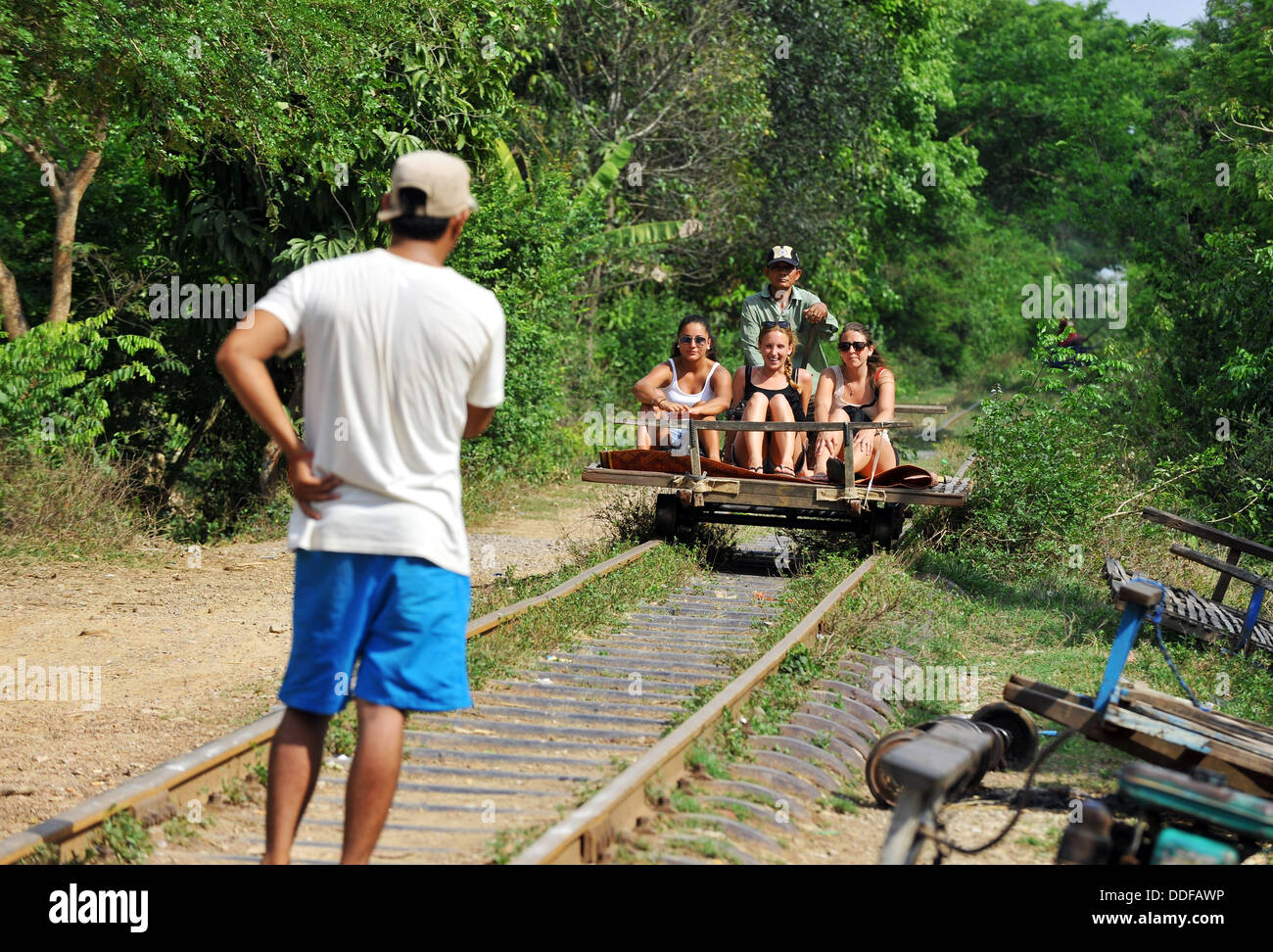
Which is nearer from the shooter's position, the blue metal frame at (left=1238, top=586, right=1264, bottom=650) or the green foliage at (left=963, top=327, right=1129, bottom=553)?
the blue metal frame at (left=1238, top=586, right=1264, bottom=650)

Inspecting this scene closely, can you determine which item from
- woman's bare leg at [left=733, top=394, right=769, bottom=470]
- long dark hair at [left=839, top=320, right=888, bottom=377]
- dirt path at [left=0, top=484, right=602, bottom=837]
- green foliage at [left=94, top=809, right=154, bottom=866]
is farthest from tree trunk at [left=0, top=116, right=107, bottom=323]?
green foliage at [left=94, top=809, right=154, bottom=866]

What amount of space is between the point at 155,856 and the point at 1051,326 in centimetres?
917

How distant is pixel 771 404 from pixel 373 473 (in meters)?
7.41

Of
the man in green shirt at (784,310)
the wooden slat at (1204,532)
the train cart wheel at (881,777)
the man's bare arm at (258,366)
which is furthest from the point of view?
the man in green shirt at (784,310)

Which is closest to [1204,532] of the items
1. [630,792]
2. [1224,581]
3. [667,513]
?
[1224,581]

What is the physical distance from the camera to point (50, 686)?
7.24 m

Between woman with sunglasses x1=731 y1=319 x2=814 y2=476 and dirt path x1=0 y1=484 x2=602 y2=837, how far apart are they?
1.98m

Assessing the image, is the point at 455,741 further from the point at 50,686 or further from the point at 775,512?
the point at 775,512

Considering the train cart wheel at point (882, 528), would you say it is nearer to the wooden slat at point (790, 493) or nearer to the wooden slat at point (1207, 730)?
the wooden slat at point (790, 493)

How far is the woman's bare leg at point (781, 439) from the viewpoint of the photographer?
414 inches

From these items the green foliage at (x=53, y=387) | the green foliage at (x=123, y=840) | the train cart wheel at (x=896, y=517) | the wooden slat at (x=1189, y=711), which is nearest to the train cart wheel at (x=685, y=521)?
the train cart wheel at (x=896, y=517)

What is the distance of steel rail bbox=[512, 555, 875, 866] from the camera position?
423 cm

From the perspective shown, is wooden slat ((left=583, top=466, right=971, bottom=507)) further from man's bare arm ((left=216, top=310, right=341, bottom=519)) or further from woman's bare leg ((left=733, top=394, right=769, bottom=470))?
man's bare arm ((left=216, top=310, right=341, bottom=519))

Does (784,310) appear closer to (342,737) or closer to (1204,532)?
(1204,532)
